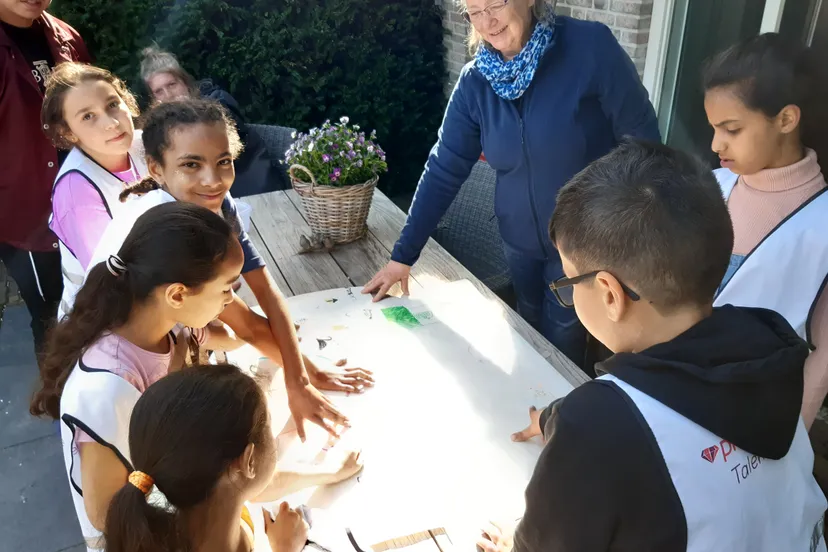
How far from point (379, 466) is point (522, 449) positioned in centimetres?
29

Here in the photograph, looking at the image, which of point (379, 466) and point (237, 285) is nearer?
point (379, 466)

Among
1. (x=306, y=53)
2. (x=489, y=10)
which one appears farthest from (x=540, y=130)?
(x=306, y=53)

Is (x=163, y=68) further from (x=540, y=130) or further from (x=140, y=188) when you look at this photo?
(x=540, y=130)

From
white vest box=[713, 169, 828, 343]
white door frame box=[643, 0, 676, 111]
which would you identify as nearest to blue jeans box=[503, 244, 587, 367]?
white vest box=[713, 169, 828, 343]

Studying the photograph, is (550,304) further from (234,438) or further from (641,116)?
(234,438)

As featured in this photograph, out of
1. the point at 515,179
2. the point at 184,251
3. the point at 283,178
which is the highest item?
the point at 184,251

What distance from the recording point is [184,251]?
1.17 m

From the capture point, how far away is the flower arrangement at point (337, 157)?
217cm

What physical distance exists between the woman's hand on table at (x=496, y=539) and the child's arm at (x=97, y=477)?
0.61 m

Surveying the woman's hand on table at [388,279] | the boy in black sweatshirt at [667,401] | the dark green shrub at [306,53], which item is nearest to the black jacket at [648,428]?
the boy in black sweatshirt at [667,401]

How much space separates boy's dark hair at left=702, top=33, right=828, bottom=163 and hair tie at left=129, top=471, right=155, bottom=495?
134cm

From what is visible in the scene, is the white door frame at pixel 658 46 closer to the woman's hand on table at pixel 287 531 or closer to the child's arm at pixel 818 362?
the child's arm at pixel 818 362

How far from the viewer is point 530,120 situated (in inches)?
68.7

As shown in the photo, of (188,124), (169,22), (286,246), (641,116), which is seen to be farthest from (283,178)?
(641,116)
